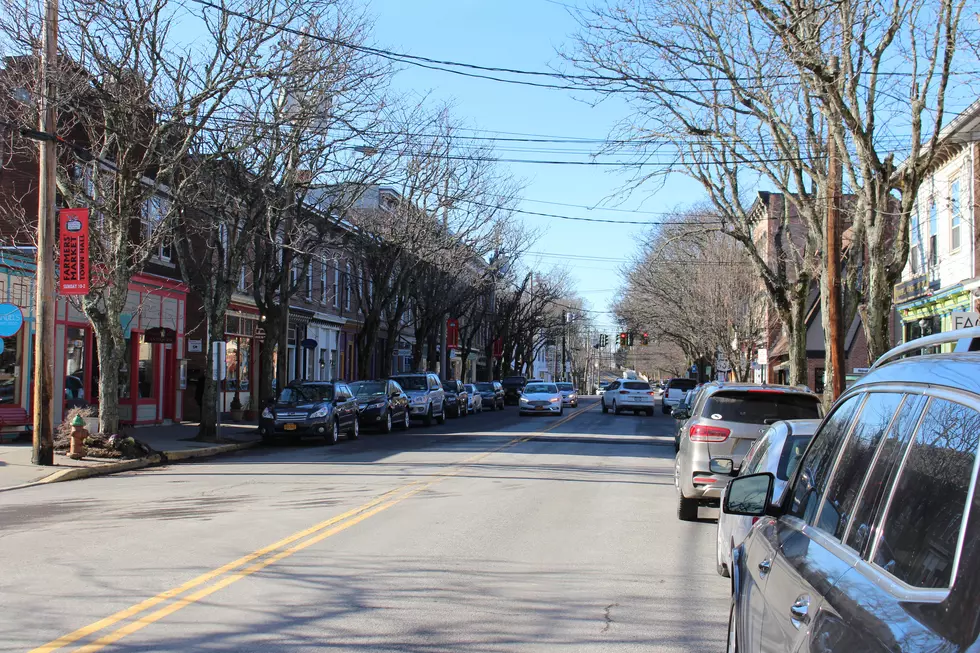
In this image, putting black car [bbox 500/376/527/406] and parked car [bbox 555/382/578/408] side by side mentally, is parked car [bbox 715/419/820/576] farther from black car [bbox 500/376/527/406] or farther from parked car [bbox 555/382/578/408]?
black car [bbox 500/376/527/406]

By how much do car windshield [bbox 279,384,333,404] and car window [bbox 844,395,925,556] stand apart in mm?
21729

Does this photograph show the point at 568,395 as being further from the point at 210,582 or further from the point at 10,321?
the point at 210,582

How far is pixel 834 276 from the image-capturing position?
18.2 m

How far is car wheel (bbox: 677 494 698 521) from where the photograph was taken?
11.1 m

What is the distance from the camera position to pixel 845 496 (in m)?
3.21

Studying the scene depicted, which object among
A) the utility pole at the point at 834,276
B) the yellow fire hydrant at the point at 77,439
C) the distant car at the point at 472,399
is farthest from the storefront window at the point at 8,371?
the distant car at the point at 472,399

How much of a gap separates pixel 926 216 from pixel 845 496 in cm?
2723

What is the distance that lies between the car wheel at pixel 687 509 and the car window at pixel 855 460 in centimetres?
786

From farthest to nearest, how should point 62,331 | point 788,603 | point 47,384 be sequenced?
point 62,331 → point 47,384 → point 788,603

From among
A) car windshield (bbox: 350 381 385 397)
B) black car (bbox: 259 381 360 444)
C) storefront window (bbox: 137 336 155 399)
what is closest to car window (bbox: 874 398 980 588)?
black car (bbox: 259 381 360 444)

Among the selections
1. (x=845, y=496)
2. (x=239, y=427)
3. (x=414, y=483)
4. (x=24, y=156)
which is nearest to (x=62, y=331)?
(x=24, y=156)

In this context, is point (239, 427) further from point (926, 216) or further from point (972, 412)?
point (972, 412)

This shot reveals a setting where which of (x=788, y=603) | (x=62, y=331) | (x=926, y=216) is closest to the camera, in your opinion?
(x=788, y=603)

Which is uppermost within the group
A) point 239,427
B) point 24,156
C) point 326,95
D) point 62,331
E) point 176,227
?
point 326,95
